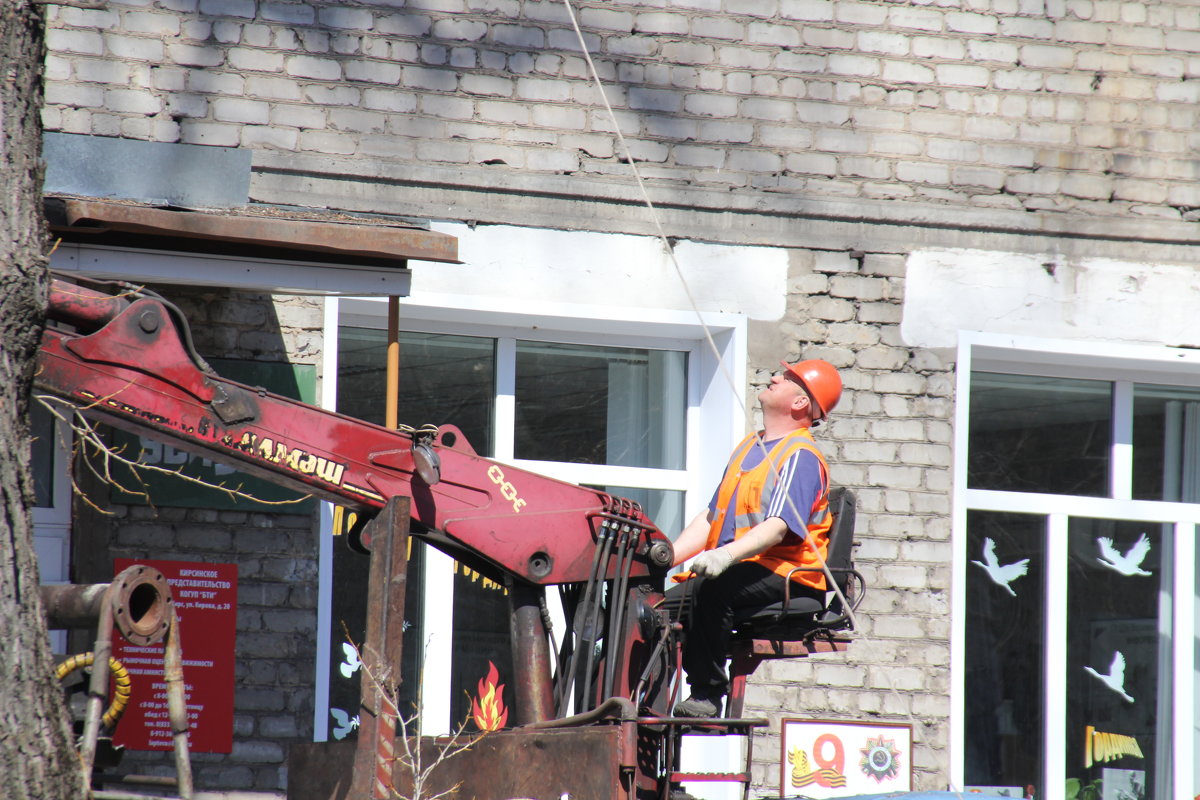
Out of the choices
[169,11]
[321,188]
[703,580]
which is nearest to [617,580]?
[703,580]

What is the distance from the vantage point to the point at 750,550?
512 centimetres

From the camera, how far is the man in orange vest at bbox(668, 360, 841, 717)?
17.0 feet

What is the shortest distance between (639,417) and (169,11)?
3039 mm

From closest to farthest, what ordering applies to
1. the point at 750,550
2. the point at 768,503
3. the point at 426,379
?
the point at 750,550
the point at 768,503
the point at 426,379

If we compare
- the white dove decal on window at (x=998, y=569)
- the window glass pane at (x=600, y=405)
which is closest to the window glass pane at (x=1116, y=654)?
the white dove decal on window at (x=998, y=569)

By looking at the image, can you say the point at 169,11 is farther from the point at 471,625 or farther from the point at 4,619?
the point at 4,619

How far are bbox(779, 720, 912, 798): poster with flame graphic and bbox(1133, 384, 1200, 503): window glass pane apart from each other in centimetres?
217

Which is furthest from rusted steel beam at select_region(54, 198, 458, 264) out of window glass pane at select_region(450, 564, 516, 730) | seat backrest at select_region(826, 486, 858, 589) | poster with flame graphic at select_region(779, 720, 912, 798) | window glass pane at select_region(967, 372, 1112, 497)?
window glass pane at select_region(967, 372, 1112, 497)

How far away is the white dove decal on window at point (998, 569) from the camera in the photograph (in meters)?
8.12

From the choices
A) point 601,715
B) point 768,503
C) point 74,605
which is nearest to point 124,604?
point 74,605

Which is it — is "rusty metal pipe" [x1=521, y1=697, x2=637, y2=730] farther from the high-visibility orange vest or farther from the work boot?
the high-visibility orange vest

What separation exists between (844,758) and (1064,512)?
1923 mm

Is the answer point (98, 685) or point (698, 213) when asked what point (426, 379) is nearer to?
point (698, 213)

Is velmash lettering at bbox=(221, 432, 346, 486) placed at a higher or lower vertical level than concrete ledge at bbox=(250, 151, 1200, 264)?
lower
